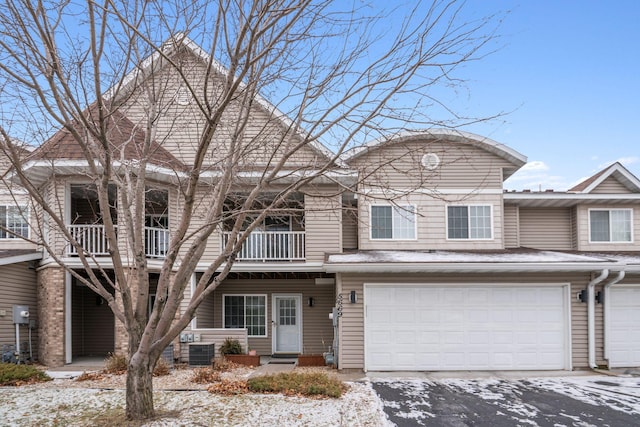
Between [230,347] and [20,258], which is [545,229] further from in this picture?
[20,258]

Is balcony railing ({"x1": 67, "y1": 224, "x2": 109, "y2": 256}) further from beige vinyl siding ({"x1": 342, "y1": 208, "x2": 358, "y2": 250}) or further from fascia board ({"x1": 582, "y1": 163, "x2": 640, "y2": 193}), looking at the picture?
fascia board ({"x1": 582, "y1": 163, "x2": 640, "y2": 193})

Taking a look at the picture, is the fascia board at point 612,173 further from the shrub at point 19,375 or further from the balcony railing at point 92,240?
the shrub at point 19,375

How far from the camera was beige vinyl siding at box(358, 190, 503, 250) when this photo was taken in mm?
15000

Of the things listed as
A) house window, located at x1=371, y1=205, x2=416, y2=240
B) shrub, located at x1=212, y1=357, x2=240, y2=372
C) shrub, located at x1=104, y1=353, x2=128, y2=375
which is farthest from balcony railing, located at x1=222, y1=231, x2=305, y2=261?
shrub, located at x1=104, y1=353, x2=128, y2=375

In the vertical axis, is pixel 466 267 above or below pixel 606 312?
above

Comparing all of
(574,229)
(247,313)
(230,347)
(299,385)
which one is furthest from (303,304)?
(574,229)

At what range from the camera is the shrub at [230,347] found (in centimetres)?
1348

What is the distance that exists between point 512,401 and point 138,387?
19.8 feet

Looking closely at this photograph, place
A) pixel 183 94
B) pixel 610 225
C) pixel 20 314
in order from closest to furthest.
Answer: pixel 183 94
pixel 20 314
pixel 610 225

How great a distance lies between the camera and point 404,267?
11758 millimetres

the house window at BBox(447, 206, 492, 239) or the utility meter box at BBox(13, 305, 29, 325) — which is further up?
the house window at BBox(447, 206, 492, 239)

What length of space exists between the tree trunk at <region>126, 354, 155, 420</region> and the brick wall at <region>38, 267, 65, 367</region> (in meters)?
6.61

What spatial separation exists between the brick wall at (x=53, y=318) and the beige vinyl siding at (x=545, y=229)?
13.0 metres

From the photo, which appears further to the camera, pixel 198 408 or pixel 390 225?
pixel 390 225
